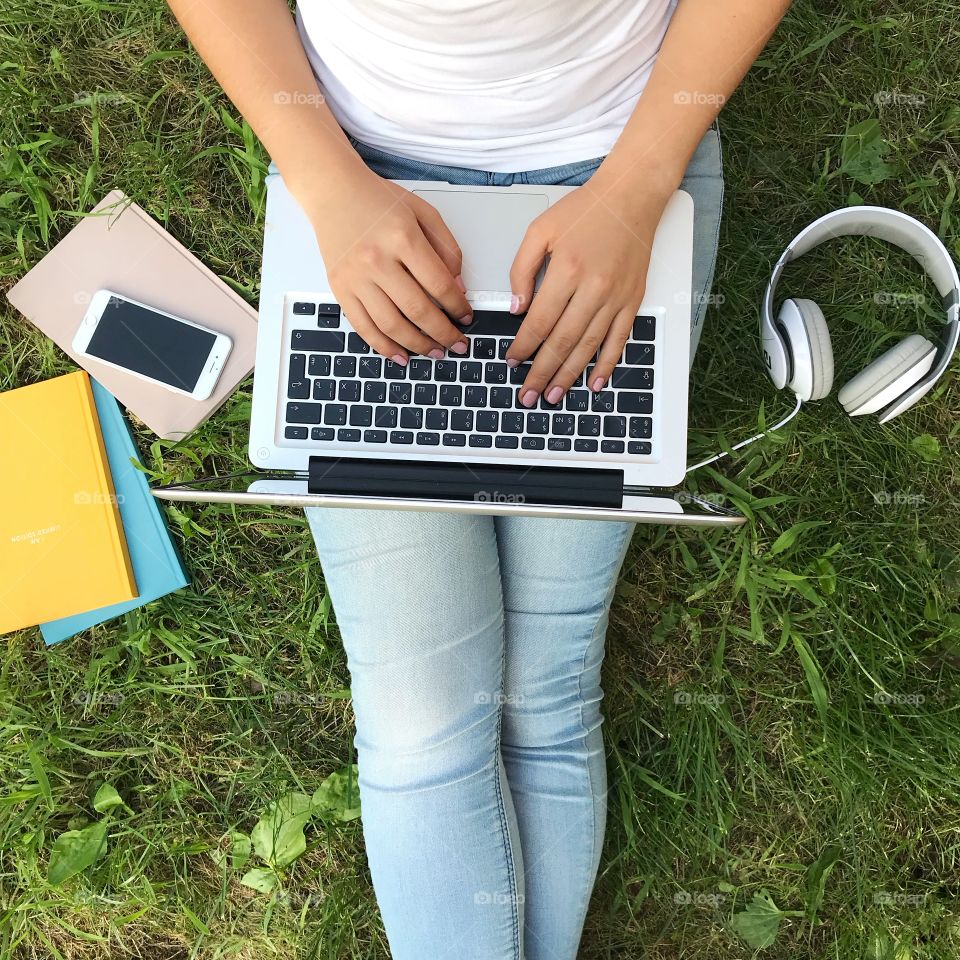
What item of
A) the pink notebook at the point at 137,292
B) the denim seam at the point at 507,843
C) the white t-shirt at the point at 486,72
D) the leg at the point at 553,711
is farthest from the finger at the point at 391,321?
the pink notebook at the point at 137,292

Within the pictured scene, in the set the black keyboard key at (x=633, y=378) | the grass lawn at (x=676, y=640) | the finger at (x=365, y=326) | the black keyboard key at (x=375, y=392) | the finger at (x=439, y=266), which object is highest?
the finger at (x=439, y=266)

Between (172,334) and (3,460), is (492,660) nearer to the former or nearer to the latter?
(172,334)

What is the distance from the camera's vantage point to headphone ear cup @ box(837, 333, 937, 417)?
1.64 meters

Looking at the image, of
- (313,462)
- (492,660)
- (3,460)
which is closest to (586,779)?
(492,660)

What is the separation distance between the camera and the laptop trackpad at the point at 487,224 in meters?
Result: 1.27

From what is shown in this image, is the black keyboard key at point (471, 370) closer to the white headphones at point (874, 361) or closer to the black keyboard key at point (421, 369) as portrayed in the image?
the black keyboard key at point (421, 369)

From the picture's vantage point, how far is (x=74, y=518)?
182cm

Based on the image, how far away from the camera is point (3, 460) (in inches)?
72.4

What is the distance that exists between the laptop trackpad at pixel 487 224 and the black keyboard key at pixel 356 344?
0.64 ft

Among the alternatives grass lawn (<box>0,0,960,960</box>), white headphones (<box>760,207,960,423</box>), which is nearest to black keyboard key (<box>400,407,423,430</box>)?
grass lawn (<box>0,0,960,960</box>)

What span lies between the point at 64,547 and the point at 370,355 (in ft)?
3.39

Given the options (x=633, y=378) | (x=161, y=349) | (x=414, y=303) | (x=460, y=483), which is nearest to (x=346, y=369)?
(x=414, y=303)

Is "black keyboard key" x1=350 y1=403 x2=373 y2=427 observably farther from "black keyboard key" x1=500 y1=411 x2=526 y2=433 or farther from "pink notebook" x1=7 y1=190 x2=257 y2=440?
"pink notebook" x1=7 y1=190 x2=257 y2=440

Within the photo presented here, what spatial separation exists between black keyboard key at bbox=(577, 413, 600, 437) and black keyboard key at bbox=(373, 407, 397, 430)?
302 mm
